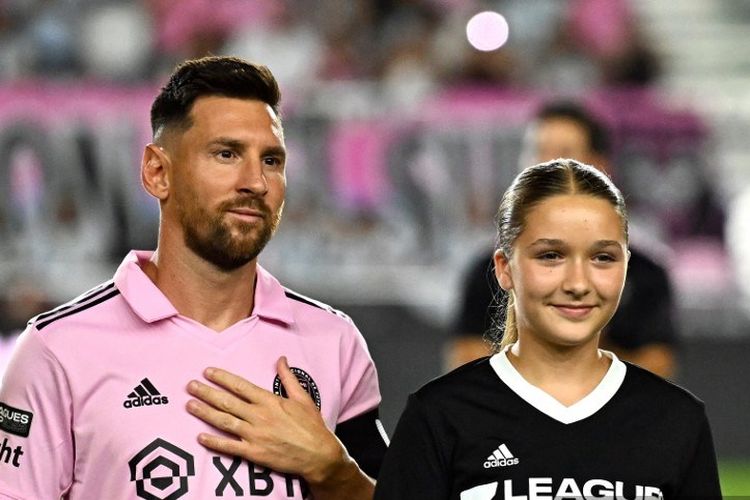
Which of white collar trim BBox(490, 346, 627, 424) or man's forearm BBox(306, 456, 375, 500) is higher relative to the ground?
white collar trim BBox(490, 346, 627, 424)

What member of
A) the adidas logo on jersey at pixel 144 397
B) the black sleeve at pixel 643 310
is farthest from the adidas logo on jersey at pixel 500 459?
the black sleeve at pixel 643 310

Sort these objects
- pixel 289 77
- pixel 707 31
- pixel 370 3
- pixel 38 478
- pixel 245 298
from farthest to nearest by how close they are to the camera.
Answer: pixel 707 31 < pixel 370 3 < pixel 289 77 < pixel 245 298 < pixel 38 478

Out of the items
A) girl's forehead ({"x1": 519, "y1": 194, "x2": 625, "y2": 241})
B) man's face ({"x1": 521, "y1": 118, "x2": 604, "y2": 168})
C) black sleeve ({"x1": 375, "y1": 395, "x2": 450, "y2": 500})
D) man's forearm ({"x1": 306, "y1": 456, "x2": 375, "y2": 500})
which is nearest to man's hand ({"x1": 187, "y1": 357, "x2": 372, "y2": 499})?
man's forearm ({"x1": 306, "y1": 456, "x2": 375, "y2": 500})

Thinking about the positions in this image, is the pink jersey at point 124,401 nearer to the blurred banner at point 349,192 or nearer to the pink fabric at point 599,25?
the blurred banner at point 349,192

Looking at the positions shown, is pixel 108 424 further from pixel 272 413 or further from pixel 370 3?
pixel 370 3

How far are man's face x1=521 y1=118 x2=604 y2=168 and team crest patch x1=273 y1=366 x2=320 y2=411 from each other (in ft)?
6.07

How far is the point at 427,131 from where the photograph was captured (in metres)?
9.95

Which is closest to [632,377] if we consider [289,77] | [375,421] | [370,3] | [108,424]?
[375,421]

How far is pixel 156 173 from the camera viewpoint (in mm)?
3242

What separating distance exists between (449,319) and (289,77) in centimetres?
212

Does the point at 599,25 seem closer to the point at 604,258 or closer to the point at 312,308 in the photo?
the point at 312,308

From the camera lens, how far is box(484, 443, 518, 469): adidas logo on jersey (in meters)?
2.97

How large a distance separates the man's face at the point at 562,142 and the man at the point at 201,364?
1.70m

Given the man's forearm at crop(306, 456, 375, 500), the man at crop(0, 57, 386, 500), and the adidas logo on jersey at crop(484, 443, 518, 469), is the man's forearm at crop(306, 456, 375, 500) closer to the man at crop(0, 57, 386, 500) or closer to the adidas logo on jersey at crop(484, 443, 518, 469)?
the man at crop(0, 57, 386, 500)
